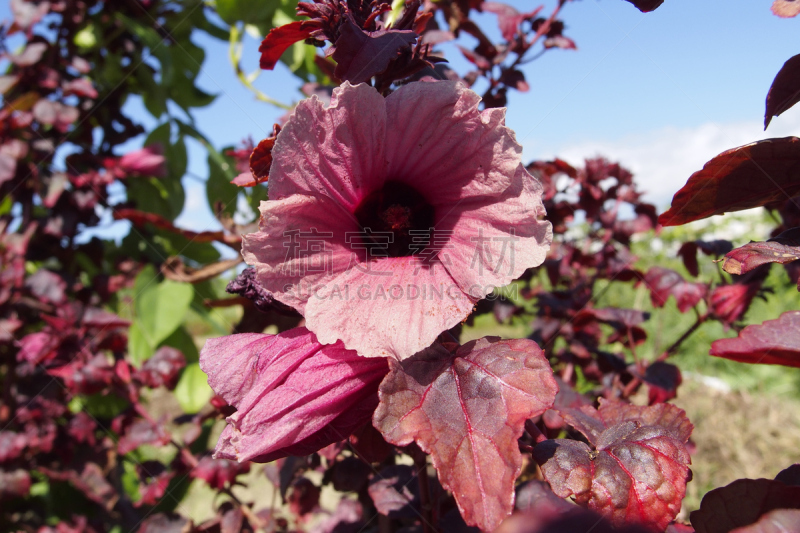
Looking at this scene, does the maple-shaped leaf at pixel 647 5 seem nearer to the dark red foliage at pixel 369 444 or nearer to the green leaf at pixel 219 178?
the dark red foliage at pixel 369 444

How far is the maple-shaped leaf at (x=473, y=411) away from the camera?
1.72ft

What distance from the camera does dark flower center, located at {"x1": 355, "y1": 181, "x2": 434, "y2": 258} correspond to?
78cm

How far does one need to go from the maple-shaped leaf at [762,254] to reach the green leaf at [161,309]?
71.6 inches

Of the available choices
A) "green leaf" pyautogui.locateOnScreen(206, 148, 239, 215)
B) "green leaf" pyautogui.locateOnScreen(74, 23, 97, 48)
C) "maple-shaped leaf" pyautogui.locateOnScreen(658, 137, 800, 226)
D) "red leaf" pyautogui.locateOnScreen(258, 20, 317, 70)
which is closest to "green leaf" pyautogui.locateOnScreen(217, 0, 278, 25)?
"green leaf" pyautogui.locateOnScreen(206, 148, 239, 215)

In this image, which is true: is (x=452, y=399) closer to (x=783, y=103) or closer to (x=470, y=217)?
(x=470, y=217)

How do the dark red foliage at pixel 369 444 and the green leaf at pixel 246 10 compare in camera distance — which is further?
the green leaf at pixel 246 10

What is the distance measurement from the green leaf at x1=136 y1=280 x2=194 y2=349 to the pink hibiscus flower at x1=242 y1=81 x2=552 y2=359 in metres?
1.47

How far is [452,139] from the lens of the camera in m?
0.67

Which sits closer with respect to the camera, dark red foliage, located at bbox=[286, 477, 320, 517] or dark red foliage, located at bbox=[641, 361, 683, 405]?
dark red foliage, located at bbox=[641, 361, 683, 405]

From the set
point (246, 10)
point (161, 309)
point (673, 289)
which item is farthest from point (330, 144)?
point (161, 309)

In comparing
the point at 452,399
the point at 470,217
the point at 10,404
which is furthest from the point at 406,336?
the point at 10,404

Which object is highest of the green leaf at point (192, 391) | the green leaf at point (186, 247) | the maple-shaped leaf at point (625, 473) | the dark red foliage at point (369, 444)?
the green leaf at point (186, 247)

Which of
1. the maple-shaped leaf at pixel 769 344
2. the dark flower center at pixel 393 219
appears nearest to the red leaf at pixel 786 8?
the maple-shaped leaf at pixel 769 344

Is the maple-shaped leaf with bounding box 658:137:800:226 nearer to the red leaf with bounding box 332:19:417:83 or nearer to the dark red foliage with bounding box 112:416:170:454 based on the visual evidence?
the red leaf with bounding box 332:19:417:83
